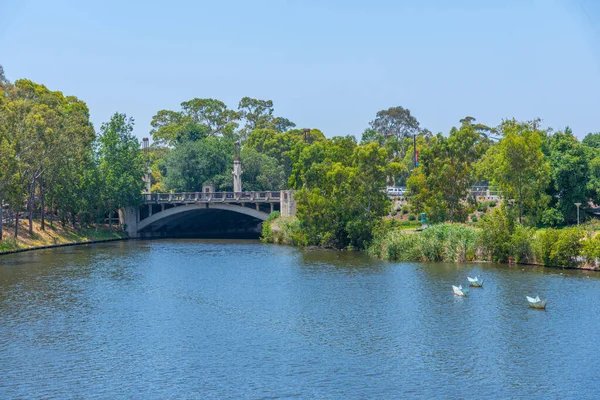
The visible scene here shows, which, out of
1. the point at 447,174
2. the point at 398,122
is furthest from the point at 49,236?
the point at 398,122

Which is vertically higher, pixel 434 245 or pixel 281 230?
pixel 281 230

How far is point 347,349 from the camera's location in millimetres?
39844

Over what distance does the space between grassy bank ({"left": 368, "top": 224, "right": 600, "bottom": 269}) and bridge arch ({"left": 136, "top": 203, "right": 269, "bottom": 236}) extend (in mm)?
32870

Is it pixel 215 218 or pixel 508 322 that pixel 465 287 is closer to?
pixel 508 322

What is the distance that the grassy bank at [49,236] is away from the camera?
89625 millimetres

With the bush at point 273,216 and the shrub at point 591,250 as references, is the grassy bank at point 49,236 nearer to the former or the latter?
the bush at point 273,216

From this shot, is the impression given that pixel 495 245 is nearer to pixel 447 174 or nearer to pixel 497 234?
pixel 497 234

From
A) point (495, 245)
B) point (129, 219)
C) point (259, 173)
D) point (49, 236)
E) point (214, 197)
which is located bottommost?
point (495, 245)

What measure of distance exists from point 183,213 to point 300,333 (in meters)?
74.9

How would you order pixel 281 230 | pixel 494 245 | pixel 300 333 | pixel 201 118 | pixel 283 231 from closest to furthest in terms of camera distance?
pixel 300 333 → pixel 494 245 → pixel 283 231 → pixel 281 230 → pixel 201 118

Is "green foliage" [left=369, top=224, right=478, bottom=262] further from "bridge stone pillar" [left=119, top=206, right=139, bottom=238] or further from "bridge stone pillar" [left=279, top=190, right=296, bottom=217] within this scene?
"bridge stone pillar" [left=119, top=206, right=139, bottom=238]

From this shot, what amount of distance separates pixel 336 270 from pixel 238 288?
38.5ft

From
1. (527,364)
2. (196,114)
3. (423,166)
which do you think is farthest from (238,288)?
(196,114)

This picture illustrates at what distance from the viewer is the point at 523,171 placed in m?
79.2
